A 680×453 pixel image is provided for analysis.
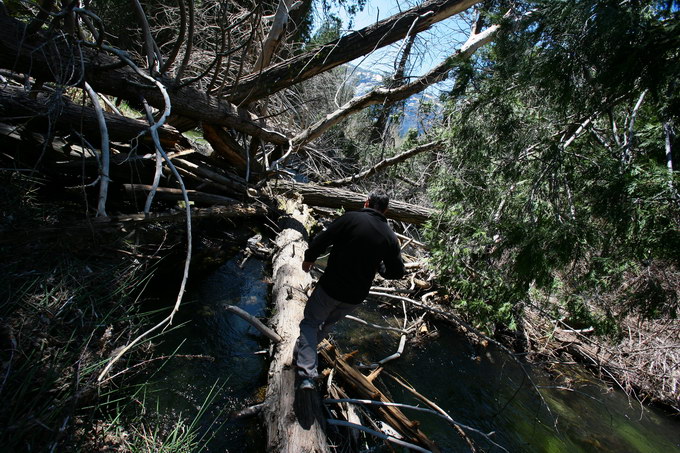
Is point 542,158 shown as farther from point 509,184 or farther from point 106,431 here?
point 106,431

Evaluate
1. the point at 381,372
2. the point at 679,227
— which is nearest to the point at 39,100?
the point at 381,372

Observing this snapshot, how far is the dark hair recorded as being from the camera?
10.4 ft

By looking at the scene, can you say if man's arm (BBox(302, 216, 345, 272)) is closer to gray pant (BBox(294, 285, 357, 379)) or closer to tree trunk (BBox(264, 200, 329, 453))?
gray pant (BBox(294, 285, 357, 379))

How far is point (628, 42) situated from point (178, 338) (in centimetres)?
460

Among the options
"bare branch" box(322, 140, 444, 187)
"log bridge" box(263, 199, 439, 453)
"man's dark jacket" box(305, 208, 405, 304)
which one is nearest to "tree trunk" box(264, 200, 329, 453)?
"log bridge" box(263, 199, 439, 453)

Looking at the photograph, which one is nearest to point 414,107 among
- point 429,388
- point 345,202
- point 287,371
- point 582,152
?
point 345,202

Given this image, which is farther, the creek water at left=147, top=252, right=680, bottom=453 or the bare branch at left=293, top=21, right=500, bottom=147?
the bare branch at left=293, top=21, right=500, bottom=147

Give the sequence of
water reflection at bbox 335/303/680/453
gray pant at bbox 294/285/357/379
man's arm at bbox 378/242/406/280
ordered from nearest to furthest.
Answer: gray pant at bbox 294/285/357/379, man's arm at bbox 378/242/406/280, water reflection at bbox 335/303/680/453

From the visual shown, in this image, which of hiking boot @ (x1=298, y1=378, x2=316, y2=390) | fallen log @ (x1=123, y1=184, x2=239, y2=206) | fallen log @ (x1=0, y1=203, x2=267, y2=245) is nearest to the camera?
fallen log @ (x1=0, y1=203, x2=267, y2=245)

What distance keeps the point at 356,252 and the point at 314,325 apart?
771 mm

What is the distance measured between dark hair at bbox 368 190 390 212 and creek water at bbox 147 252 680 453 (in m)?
2.03

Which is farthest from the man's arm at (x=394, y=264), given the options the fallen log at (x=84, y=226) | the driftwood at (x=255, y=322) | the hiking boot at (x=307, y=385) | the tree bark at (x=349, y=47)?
the tree bark at (x=349, y=47)

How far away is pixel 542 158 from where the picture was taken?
3.11 metres

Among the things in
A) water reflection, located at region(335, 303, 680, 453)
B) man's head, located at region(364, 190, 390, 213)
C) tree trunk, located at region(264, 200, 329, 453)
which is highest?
man's head, located at region(364, 190, 390, 213)
